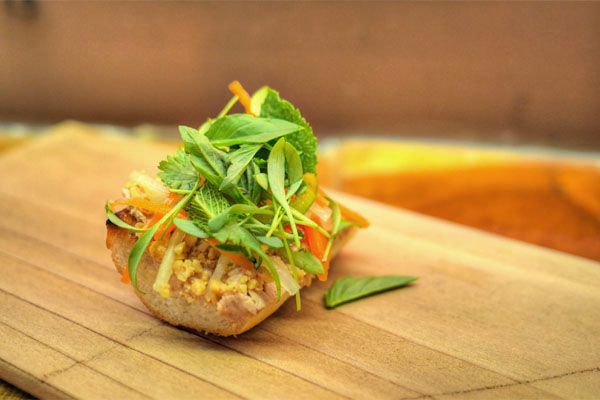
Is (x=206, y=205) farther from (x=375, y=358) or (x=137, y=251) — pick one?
(x=375, y=358)

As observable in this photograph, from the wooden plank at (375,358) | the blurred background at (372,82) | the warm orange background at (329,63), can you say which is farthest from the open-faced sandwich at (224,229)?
the warm orange background at (329,63)

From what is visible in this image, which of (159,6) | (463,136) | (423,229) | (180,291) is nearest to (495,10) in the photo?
(463,136)

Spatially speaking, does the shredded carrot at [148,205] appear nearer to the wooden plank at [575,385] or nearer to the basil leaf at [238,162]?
the basil leaf at [238,162]

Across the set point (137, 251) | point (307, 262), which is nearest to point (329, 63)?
point (307, 262)

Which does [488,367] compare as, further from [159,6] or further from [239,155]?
[159,6]

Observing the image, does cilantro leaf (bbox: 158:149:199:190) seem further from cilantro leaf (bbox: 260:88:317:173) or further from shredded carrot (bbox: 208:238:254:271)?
cilantro leaf (bbox: 260:88:317:173)
